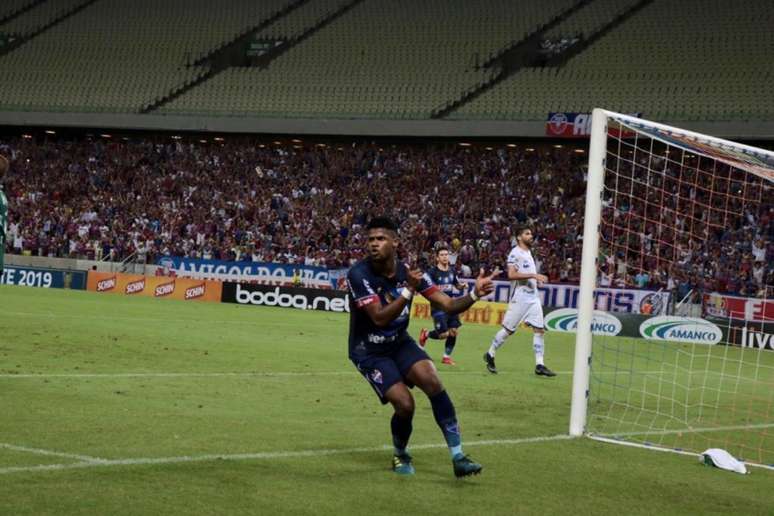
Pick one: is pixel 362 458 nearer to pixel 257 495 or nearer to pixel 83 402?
pixel 257 495

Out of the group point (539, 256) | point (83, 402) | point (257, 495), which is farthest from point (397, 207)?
point (257, 495)

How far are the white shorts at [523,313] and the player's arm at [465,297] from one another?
9.77 meters

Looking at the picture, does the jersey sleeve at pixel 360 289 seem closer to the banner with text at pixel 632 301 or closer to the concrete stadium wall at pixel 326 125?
the banner with text at pixel 632 301

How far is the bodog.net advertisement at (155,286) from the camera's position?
40.8 meters

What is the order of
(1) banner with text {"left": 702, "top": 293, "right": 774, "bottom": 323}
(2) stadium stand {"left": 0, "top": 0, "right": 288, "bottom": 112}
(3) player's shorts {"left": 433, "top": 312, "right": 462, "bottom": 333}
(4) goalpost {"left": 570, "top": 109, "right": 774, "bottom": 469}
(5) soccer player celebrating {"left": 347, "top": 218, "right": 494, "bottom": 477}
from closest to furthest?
(5) soccer player celebrating {"left": 347, "top": 218, "right": 494, "bottom": 477}
(4) goalpost {"left": 570, "top": 109, "right": 774, "bottom": 469}
(3) player's shorts {"left": 433, "top": 312, "right": 462, "bottom": 333}
(1) banner with text {"left": 702, "top": 293, "right": 774, "bottom": 323}
(2) stadium stand {"left": 0, "top": 0, "right": 288, "bottom": 112}

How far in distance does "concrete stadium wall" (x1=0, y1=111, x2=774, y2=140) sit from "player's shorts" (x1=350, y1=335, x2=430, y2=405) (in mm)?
36442

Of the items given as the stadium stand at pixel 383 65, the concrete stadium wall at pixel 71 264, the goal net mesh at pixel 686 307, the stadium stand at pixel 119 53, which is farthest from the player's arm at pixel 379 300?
the stadium stand at pixel 119 53

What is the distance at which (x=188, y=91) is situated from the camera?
55.9m

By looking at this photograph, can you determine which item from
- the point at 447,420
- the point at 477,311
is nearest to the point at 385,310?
the point at 447,420

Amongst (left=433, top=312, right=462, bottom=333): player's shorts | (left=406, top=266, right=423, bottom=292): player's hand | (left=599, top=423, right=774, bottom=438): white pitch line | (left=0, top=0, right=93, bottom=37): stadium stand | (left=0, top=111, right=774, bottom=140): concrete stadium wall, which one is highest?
(left=0, top=0, right=93, bottom=37): stadium stand

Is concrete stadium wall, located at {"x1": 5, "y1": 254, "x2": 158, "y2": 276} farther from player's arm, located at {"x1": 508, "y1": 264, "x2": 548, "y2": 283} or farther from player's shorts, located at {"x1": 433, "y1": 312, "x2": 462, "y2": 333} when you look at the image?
player's arm, located at {"x1": 508, "y1": 264, "x2": 548, "y2": 283}

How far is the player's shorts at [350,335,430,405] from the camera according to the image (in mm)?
8906

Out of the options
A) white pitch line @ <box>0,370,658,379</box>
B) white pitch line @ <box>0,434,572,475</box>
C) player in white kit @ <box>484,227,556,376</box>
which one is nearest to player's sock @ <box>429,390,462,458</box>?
white pitch line @ <box>0,434,572,475</box>

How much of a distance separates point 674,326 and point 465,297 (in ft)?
77.4
